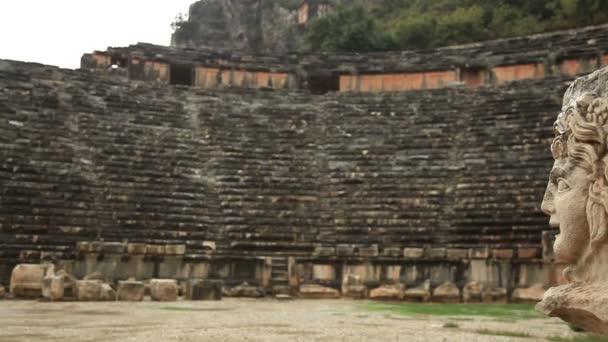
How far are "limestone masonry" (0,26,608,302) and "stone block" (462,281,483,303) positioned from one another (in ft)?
0.12

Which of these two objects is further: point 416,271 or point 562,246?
point 416,271

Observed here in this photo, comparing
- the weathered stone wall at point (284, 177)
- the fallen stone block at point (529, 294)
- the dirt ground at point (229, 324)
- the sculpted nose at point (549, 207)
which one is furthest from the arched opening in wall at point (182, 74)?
the sculpted nose at point (549, 207)

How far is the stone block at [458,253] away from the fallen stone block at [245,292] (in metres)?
3.65

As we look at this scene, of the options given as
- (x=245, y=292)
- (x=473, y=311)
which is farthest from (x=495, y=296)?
(x=245, y=292)

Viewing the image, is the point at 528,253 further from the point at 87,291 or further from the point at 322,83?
the point at 322,83

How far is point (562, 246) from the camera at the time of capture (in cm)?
378

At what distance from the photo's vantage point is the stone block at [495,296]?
41.9 feet

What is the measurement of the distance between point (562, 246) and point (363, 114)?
17755 mm

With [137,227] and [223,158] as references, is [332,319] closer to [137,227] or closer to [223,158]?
[137,227]

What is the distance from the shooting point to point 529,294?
12641 millimetres

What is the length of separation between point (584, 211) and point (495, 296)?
9518 millimetres

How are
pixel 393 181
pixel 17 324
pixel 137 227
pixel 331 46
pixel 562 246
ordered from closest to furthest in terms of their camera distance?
1. pixel 562 246
2. pixel 17 324
3. pixel 137 227
4. pixel 393 181
5. pixel 331 46

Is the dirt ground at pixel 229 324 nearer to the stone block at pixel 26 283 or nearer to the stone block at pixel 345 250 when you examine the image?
the stone block at pixel 26 283

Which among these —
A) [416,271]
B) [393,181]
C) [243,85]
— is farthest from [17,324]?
[243,85]
